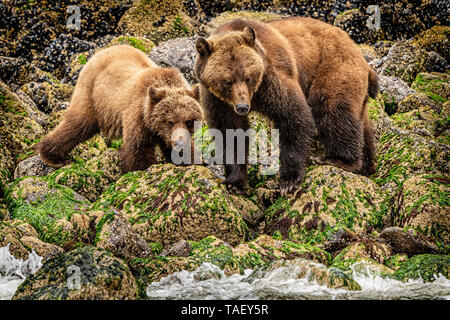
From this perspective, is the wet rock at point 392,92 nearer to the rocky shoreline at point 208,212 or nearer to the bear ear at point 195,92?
the rocky shoreline at point 208,212

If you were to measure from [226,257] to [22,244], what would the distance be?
1.85m

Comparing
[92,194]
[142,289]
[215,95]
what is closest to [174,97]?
[215,95]

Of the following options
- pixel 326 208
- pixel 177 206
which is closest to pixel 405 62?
pixel 326 208

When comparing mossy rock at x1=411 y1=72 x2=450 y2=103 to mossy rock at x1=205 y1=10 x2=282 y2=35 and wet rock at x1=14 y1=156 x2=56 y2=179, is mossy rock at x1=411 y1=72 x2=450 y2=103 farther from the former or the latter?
wet rock at x1=14 y1=156 x2=56 y2=179

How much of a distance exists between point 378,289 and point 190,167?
267 cm

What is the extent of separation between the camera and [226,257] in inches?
206

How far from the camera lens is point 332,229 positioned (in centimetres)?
609

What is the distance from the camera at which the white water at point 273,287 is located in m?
4.76

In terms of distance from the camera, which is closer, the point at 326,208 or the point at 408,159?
the point at 326,208

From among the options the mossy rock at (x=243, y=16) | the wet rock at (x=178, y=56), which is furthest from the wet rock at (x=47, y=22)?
the wet rock at (x=178, y=56)

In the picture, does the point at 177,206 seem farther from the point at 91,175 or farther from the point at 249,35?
the point at 249,35

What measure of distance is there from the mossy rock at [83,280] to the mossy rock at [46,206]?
117 cm

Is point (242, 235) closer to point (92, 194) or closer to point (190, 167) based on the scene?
point (190, 167)

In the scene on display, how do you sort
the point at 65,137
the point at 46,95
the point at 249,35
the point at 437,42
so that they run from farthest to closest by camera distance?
1. the point at 437,42
2. the point at 46,95
3. the point at 65,137
4. the point at 249,35
